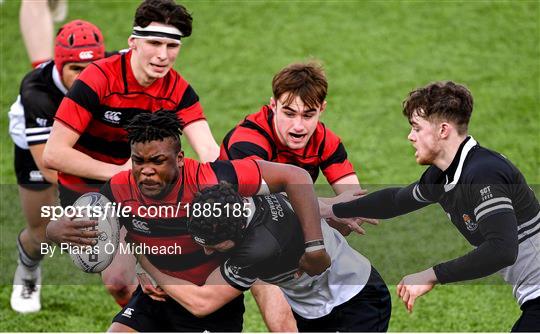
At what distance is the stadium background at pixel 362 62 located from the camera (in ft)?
37.3

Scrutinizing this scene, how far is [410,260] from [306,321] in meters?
1.34

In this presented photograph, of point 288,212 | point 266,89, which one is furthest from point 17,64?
point 288,212

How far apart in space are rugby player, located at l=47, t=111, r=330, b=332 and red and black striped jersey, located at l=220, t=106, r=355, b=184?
0.47 meters

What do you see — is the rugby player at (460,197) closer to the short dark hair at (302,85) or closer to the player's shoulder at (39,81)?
the short dark hair at (302,85)

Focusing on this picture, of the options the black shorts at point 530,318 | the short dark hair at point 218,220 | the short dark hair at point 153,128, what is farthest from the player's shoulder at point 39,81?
the black shorts at point 530,318

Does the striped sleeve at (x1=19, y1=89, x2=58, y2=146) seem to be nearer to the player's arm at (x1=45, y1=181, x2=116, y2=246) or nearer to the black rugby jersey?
the player's arm at (x1=45, y1=181, x2=116, y2=246)

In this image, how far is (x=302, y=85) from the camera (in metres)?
5.80

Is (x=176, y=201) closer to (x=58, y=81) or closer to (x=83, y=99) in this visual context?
(x=83, y=99)

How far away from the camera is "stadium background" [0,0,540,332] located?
37.3 ft

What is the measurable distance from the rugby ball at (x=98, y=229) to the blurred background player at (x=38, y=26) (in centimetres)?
417

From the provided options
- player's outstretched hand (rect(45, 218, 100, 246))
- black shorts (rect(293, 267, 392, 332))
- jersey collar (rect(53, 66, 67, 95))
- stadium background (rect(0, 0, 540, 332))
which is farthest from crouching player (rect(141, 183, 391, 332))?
stadium background (rect(0, 0, 540, 332))

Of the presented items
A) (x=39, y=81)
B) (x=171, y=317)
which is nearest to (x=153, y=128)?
(x=171, y=317)

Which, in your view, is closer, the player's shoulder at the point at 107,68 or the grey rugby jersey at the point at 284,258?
the grey rugby jersey at the point at 284,258

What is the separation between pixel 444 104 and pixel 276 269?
1.09m
